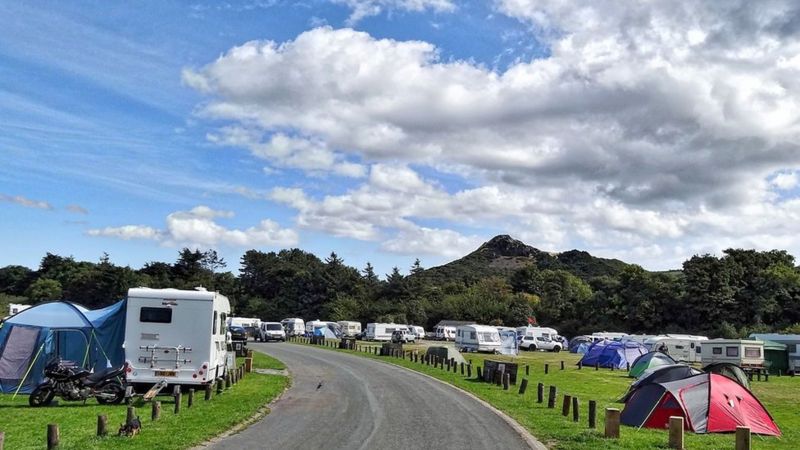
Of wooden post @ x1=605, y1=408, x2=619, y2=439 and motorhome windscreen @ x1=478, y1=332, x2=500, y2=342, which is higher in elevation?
motorhome windscreen @ x1=478, y1=332, x2=500, y2=342

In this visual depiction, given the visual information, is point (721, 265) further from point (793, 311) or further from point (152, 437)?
point (152, 437)

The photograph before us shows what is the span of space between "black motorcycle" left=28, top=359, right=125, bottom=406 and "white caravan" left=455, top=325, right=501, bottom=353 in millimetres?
39858

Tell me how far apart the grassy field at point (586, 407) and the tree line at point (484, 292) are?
33233mm

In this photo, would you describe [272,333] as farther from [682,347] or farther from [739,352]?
[739,352]

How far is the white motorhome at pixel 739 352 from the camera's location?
1625 inches

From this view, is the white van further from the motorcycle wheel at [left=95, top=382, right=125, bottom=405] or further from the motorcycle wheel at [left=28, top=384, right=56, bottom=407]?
the motorcycle wheel at [left=28, top=384, right=56, bottom=407]

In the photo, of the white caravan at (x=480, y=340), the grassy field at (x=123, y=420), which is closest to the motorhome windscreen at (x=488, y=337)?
the white caravan at (x=480, y=340)

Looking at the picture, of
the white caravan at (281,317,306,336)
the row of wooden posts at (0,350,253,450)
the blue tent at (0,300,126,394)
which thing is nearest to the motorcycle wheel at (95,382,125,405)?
the row of wooden posts at (0,350,253,450)

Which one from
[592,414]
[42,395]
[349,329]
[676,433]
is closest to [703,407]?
[592,414]

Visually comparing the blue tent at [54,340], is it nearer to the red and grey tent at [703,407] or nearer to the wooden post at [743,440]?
the red and grey tent at [703,407]

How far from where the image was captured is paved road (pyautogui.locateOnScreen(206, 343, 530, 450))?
13570 mm

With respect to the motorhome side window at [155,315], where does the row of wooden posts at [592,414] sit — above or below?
below

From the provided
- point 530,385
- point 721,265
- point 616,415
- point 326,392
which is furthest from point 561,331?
point 616,415

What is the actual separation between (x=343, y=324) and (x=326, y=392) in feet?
199
